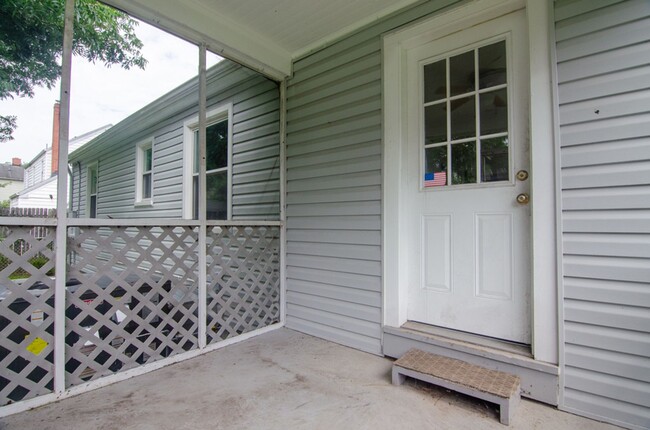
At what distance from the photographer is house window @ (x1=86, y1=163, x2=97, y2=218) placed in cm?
469

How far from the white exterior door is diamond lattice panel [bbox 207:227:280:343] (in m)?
1.34

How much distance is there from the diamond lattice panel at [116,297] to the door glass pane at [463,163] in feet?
6.63

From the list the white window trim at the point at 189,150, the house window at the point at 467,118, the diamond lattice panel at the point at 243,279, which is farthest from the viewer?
the white window trim at the point at 189,150

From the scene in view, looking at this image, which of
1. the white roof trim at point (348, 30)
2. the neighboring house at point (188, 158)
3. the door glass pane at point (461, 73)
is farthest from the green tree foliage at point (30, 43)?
the door glass pane at point (461, 73)

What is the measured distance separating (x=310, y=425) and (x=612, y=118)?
218 cm

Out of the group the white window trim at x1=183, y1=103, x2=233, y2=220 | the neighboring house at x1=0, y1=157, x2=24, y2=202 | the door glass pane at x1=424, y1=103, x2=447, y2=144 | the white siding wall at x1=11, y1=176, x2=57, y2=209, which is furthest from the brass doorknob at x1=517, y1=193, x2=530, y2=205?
the white window trim at x1=183, y1=103, x2=233, y2=220

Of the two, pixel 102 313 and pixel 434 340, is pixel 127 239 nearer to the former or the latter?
pixel 102 313

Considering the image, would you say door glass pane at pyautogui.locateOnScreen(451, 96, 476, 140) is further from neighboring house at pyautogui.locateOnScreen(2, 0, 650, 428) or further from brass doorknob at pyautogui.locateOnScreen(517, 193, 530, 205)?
brass doorknob at pyautogui.locateOnScreen(517, 193, 530, 205)

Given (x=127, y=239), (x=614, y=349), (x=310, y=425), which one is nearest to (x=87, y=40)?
(x=127, y=239)

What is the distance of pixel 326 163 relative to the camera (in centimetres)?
280

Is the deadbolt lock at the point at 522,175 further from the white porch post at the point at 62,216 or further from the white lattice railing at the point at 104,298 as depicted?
the white porch post at the point at 62,216

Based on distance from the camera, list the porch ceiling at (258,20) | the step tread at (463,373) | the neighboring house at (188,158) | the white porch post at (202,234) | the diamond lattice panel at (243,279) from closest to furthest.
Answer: the step tread at (463,373), the porch ceiling at (258,20), the white porch post at (202,234), the diamond lattice panel at (243,279), the neighboring house at (188,158)

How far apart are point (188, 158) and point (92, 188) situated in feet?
6.35

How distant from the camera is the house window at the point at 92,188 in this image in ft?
15.4
